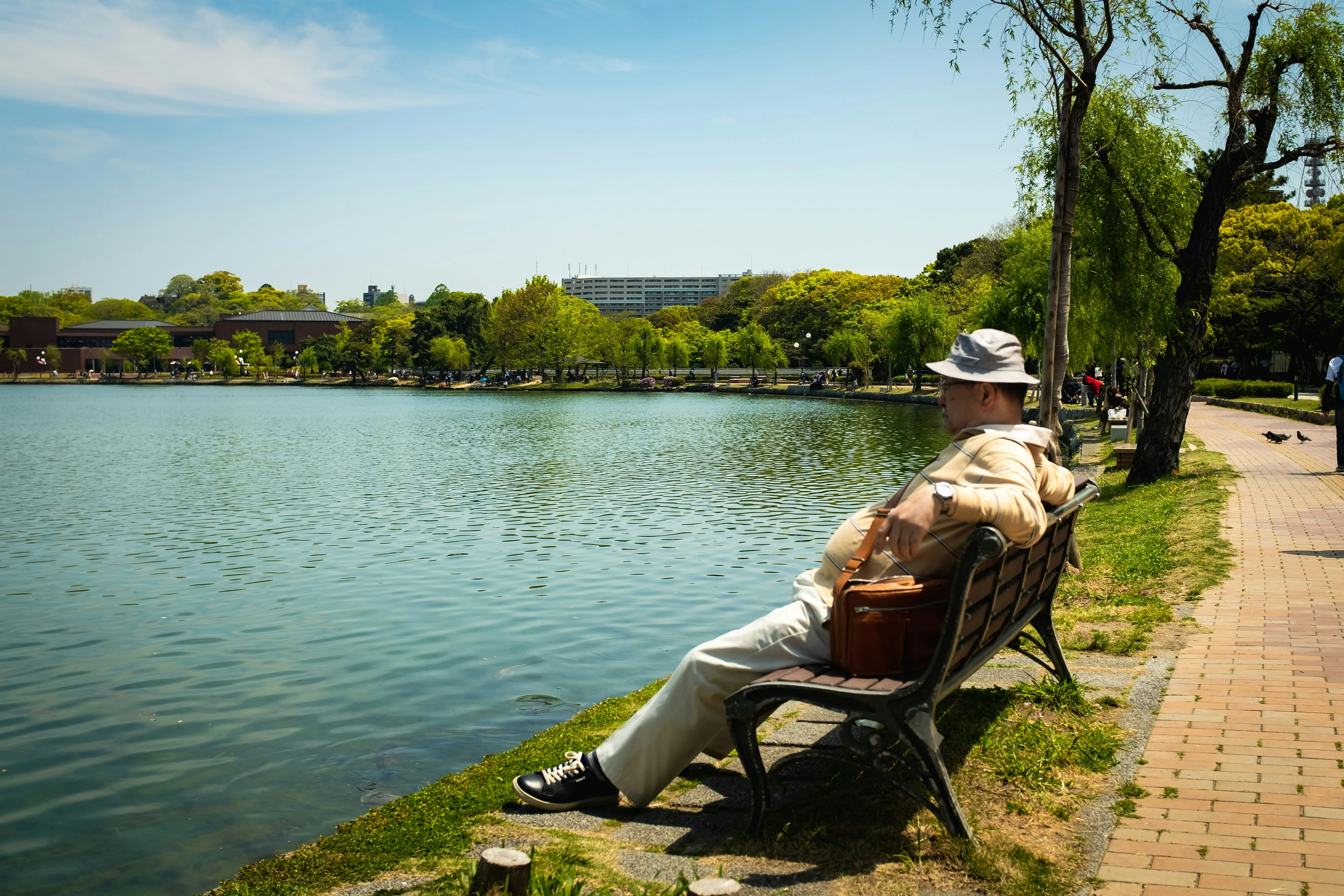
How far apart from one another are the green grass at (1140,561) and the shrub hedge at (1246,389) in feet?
104

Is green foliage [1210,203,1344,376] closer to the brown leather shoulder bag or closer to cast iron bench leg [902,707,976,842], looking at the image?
the brown leather shoulder bag

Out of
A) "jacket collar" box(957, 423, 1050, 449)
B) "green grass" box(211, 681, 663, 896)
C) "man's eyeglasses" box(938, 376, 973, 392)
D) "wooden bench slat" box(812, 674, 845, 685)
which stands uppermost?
"man's eyeglasses" box(938, 376, 973, 392)

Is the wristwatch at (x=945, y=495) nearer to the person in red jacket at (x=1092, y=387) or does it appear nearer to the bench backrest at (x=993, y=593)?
the bench backrest at (x=993, y=593)

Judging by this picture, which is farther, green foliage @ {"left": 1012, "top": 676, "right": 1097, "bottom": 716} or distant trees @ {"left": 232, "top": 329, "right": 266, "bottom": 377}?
distant trees @ {"left": 232, "top": 329, "right": 266, "bottom": 377}

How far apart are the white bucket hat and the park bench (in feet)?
1.95

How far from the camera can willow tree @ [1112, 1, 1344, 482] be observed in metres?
13.0

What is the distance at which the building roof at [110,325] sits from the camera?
150250mm

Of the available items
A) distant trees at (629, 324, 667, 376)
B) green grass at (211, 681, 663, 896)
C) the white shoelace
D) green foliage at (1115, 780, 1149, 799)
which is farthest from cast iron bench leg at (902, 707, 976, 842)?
distant trees at (629, 324, 667, 376)

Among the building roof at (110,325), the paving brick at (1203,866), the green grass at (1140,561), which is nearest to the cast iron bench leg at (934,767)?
the paving brick at (1203,866)

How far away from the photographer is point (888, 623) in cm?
344

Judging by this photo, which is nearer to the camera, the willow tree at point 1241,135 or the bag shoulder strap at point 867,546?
the bag shoulder strap at point 867,546

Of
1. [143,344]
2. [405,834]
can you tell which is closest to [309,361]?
[143,344]

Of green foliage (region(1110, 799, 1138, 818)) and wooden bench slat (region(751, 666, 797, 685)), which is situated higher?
wooden bench slat (region(751, 666, 797, 685))

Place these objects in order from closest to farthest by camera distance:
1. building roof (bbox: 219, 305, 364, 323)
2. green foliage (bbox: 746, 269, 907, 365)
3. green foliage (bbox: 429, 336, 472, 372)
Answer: green foliage (bbox: 746, 269, 907, 365)
green foliage (bbox: 429, 336, 472, 372)
building roof (bbox: 219, 305, 364, 323)
